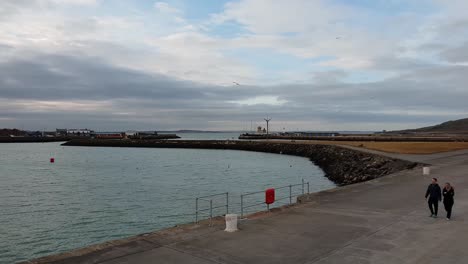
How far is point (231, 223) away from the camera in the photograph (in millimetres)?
11703

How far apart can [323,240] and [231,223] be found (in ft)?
9.12

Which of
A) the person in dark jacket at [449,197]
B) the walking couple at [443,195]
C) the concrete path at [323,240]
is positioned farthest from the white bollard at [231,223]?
the person in dark jacket at [449,197]

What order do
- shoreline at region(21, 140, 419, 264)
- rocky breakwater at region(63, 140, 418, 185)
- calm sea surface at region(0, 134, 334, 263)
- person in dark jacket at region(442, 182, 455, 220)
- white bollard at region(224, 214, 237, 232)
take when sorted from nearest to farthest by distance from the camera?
shoreline at region(21, 140, 419, 264)
white bollard at region(224, 214, 237, 232)
person in dark jacket at region(442, 182, 455, 220)
calm sea surface at region(0, 134, 334, 263)
rocky breakwater at region(63, 140, 418, 185)

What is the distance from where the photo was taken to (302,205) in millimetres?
15891

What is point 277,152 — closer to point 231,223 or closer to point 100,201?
point 100,201

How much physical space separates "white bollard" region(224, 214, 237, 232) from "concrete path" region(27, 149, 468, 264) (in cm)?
26

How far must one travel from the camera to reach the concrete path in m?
9.20

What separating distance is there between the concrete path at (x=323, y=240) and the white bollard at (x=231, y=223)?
0.86ft

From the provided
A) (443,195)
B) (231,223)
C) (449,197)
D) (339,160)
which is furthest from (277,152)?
(231,223)

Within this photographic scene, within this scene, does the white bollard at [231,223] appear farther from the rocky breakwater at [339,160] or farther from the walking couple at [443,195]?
the rocky breakwater at [339,160]

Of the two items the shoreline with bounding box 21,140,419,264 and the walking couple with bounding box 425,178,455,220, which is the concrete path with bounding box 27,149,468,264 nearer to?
the shoreline with bounding box 21,140,419,264

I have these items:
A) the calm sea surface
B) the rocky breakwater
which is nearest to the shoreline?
the rocky breakwater

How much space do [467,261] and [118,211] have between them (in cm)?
1851

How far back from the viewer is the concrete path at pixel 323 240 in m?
9.20
